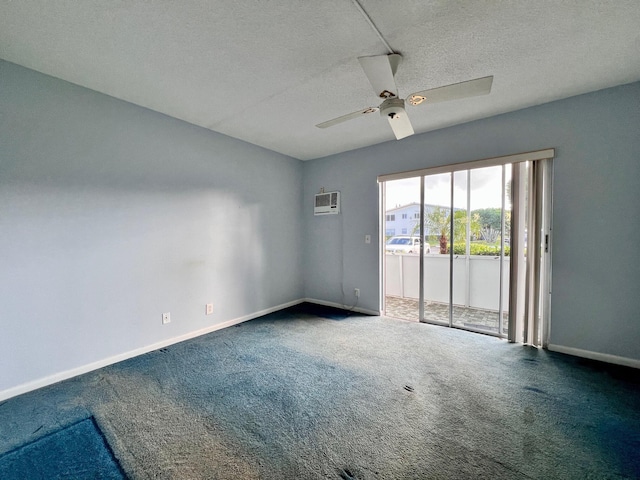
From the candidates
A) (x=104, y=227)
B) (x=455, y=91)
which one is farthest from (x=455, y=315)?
(x=104, y=227)

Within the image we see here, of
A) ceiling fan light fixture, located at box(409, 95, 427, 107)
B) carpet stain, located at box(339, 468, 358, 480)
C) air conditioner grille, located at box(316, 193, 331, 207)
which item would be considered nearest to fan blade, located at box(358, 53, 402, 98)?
ceiling fan light fixture, located at box(409, 95, 427, 107)

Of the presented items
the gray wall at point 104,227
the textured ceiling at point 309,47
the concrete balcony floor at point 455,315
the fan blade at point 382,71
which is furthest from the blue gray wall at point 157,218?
the fan blade at point 382,71

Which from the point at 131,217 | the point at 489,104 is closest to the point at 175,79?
the point at 131,217

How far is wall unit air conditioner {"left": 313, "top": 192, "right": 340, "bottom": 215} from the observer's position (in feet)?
13.2

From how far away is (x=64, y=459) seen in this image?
4.49 ft

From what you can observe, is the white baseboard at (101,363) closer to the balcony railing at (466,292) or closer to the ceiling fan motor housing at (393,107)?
the balcony railing at (466,292)

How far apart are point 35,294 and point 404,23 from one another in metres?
3.24

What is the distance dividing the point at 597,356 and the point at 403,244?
94.2 inches

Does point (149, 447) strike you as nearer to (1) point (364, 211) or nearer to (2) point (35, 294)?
(2) point (35, 294)

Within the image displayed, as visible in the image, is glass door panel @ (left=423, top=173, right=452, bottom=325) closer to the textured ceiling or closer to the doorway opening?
the doorway opening

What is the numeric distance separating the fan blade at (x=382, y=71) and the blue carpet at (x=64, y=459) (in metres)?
2.57

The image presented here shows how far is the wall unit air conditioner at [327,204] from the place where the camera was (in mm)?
4020

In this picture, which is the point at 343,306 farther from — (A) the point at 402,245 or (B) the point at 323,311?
(A) the point at 402,245

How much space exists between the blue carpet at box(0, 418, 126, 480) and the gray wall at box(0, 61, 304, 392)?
2.66 feet
